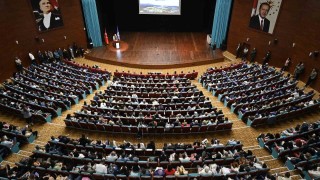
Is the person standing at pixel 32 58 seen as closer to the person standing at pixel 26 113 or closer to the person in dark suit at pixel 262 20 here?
the person standing at pixel 26 113

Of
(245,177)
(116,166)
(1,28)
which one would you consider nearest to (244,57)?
(245,177)

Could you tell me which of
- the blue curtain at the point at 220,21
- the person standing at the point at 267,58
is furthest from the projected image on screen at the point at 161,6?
the person standing at the point at 267,58

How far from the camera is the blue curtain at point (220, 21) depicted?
20.7 m

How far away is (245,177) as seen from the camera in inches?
326

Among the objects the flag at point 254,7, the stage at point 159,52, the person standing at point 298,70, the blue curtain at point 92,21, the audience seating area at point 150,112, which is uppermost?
the flag at point 254,7

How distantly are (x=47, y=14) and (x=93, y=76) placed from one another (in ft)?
21.5

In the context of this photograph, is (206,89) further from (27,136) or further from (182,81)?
(27,136)

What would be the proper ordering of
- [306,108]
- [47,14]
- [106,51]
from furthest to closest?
[106,51] → [47,14] → [306,108]

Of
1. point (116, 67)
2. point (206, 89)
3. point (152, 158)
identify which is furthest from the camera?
point (116, 67)

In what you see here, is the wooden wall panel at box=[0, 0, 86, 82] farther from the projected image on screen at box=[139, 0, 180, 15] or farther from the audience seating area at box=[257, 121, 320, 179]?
the audience seating area at box=[257, 121, 320, 179]

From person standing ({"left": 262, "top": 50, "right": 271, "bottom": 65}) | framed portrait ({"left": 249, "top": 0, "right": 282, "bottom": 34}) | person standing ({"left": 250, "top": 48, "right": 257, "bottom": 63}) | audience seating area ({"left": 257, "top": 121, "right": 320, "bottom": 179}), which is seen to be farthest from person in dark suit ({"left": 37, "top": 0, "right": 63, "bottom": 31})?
audience seating area ({"left": 257, "top": 121, "right": 320, "bottom": 179})

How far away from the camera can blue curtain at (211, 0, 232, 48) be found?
2070cm

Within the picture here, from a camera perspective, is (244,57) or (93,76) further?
(244,57)

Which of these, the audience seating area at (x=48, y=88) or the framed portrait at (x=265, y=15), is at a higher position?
the framed portrait at (x=265, y=15)
